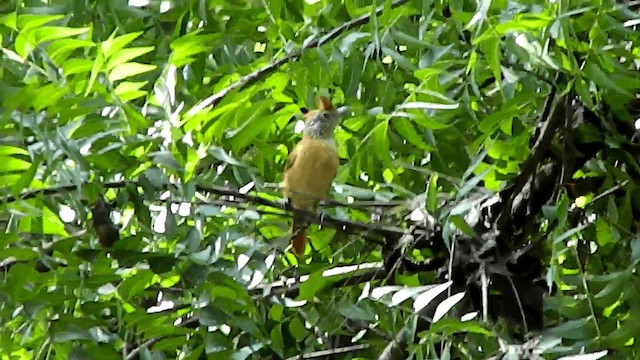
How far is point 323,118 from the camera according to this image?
5.44 feet

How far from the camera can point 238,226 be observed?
1.47 meters

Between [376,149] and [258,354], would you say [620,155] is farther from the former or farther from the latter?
[258,354]

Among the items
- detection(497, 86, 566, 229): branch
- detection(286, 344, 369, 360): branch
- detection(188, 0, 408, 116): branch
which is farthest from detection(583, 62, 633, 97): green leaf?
detection(286, 344, 369, 360): branch

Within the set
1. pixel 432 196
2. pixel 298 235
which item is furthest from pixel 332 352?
pixel 432 196

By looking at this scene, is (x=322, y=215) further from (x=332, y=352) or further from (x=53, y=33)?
(x=53, y=33)

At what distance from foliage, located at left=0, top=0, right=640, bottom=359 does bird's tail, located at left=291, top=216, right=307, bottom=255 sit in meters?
0.02

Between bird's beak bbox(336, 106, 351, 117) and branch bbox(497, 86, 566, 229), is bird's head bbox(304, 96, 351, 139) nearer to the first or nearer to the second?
bird's beak bbox(336, 106, 351, 117)

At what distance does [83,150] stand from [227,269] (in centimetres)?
27

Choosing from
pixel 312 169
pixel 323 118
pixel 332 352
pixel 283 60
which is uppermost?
pixel 283 60

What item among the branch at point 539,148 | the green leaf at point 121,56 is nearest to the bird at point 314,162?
the branch at point 539,148

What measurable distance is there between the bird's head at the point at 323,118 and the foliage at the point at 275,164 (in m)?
0.04

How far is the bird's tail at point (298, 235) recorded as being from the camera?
1.55 m

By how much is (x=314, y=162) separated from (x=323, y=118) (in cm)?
12

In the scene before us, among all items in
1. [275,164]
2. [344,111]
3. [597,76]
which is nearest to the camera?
[597,76]
